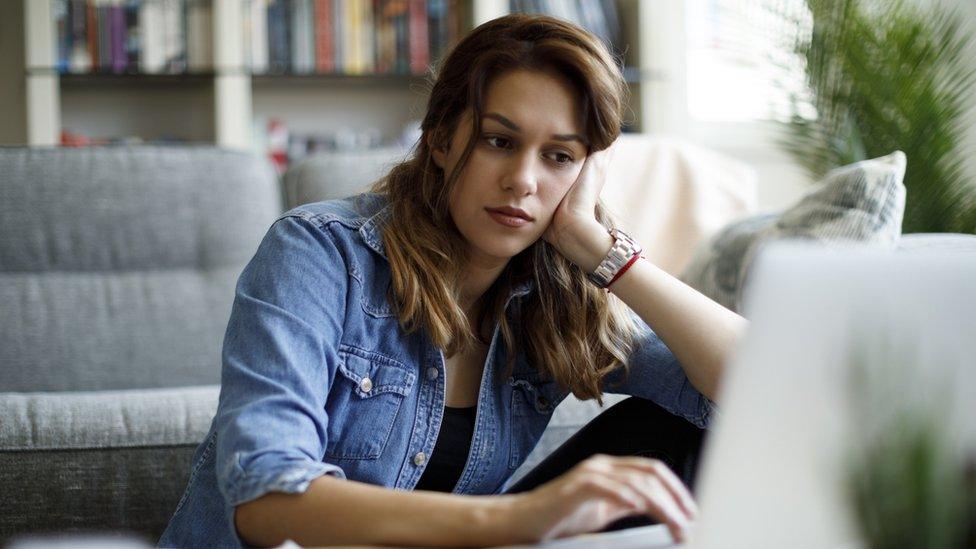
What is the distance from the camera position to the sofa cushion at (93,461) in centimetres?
140

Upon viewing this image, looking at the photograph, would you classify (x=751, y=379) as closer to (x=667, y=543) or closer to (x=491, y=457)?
(x=667, y=543)

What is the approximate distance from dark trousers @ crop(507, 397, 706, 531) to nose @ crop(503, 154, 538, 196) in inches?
13.0

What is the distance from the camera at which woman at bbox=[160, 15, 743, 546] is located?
1.04 meters

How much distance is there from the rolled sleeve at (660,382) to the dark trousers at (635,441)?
0.06 feet

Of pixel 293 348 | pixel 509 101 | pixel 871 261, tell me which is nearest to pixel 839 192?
pixel 509 101

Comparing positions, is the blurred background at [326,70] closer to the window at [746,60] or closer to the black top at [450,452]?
the window at [746,60]

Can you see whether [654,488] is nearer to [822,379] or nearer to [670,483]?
[670,483]

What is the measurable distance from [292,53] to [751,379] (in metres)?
2.78

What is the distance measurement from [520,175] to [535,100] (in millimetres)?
91

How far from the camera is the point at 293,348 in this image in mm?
962

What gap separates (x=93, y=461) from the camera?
4.70ft

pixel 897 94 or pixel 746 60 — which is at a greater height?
pixel 746 60

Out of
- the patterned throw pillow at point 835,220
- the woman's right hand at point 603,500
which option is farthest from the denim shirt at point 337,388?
the patterned throw pillow at point 835,220

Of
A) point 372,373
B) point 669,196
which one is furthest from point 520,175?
point 669,196
